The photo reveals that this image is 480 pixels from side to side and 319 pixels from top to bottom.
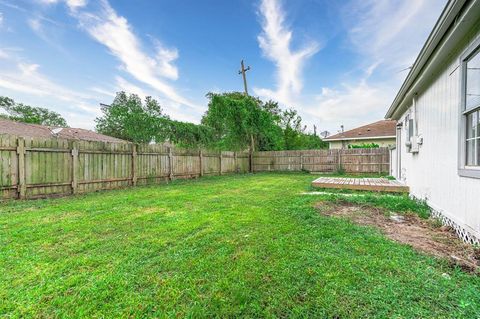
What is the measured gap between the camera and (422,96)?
4.37 meters

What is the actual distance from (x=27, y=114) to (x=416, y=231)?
34.3m

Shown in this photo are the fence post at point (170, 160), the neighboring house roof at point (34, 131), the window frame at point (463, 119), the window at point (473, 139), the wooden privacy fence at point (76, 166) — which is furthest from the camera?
the neighboring house roof at point (34, 131)

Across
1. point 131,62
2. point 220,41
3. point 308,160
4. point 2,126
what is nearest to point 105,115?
point 2,126

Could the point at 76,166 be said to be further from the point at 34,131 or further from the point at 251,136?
the point at 34,131

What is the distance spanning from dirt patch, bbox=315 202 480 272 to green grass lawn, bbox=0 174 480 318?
26 cm

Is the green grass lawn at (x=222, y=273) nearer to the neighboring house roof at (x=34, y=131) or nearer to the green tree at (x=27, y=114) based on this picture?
the neighboring house roof at (x=34, y=131)

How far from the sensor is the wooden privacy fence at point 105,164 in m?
5.20

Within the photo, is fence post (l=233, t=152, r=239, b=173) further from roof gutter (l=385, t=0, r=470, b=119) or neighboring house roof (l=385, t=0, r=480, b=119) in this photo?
neighboring house roof (l=385, t=0, r=480, b=119)

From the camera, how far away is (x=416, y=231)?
292cm

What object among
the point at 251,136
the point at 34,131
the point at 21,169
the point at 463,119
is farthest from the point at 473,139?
the point at 34,131

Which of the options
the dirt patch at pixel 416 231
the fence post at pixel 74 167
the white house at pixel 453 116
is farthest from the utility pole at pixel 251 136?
the white house at pixel 453 116

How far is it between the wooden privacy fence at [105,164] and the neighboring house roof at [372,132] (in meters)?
4.77

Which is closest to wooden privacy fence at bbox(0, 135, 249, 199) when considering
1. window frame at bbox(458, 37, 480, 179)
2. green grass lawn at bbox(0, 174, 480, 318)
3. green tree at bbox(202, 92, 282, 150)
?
green grass lawn at bbox(0, 174, 480, 318)

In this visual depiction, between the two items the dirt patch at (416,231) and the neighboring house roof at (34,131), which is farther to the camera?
the neighboring house roof at (34,131)
